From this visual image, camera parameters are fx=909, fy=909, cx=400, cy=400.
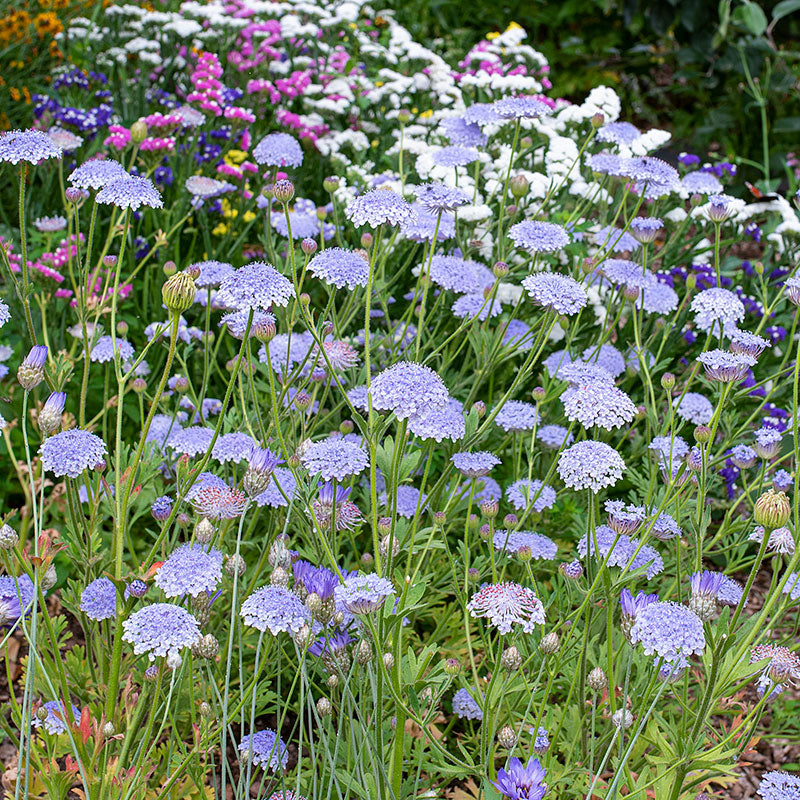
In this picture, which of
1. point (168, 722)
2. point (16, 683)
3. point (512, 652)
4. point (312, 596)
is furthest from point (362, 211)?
point (16, 683)

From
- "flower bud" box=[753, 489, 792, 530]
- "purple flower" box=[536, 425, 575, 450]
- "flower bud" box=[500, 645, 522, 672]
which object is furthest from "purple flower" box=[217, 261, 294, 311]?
"purple flower" box=[536, 425, 575, 450]

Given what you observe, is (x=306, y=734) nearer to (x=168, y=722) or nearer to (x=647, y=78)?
(x=168, y=722)

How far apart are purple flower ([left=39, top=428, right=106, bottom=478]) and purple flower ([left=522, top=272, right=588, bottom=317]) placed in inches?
40.1

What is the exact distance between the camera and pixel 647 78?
6715 mm

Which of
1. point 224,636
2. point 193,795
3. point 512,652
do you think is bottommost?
point 193,795

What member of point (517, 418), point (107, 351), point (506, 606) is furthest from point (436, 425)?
point (107, 351)

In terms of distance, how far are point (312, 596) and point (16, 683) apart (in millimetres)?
1368

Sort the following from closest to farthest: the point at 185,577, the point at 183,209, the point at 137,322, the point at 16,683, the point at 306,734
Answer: the point at 185,577 < the point at 306,734 < the point at 16,683 < the point at 137,322 < the point at 183,209

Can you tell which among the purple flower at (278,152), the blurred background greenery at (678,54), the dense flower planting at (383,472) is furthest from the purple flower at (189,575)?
the blurred background greenery at (678,54)

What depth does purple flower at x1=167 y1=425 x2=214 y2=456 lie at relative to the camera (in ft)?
7.26

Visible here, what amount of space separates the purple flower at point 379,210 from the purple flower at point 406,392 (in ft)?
1.18

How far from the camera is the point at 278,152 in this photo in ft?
9.51

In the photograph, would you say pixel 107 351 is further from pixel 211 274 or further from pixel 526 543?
pixel 526 543

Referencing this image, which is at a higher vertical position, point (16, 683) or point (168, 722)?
point (168, 722)
